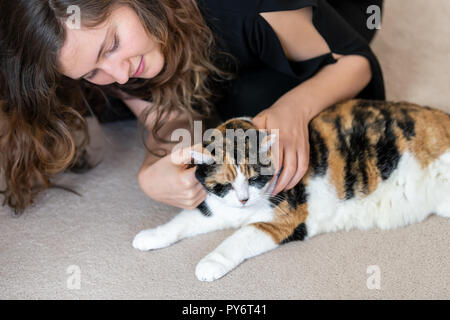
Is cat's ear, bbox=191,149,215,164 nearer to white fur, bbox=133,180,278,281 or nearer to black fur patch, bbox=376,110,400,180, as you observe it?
white fur, bbox=133,180,278,281

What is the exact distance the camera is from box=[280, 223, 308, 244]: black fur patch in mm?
1197

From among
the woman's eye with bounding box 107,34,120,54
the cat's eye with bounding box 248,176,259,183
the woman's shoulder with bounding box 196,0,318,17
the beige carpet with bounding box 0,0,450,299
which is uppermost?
the woman's shoulder with bounding box 196,0,318,17

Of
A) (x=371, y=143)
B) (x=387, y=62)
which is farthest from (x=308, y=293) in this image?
(x=387, y=62)

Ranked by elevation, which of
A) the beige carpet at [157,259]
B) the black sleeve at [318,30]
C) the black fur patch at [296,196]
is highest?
the black sleeve at [318,30]

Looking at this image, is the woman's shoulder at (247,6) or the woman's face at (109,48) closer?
the woman's face at (109,48)

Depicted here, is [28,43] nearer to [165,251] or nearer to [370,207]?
[165,251]

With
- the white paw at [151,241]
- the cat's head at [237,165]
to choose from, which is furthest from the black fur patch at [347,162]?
the white paw at [151,241]

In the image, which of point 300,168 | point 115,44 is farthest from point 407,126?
point 115,44

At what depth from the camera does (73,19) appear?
1034 mm

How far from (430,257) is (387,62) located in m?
1.03

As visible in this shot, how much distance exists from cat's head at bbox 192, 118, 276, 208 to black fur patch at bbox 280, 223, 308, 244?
139 mm

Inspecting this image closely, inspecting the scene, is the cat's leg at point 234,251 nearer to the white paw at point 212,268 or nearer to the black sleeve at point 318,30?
the white paw at point 212,268

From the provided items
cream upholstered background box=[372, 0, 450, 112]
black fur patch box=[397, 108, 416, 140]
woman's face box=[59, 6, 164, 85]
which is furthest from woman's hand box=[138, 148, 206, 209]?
cream upholstered background box=[372, 0, 450, 112]

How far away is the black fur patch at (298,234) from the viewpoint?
120cm
